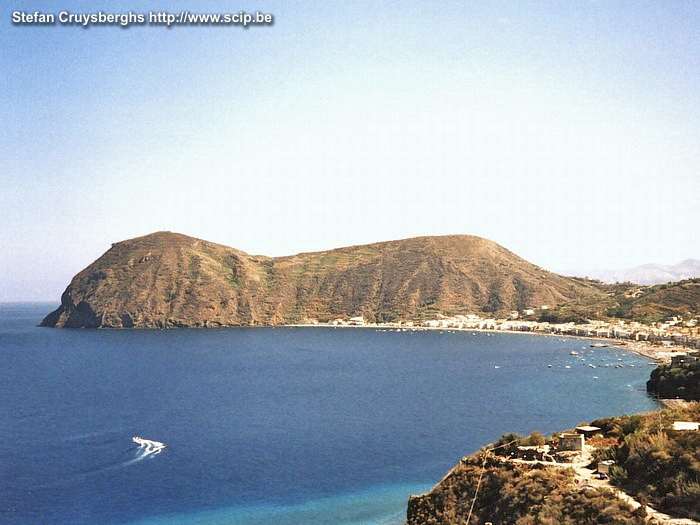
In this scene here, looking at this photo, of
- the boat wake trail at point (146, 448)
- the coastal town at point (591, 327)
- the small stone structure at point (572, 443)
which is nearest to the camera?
the small stone structure at point (572, 443)

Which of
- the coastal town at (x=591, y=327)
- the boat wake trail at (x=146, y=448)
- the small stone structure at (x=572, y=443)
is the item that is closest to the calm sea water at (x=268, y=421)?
the boat wake trail at (x=146, y=448)

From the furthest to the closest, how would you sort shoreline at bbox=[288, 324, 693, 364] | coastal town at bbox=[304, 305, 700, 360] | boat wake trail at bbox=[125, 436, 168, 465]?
coastal town at bbox=[304, 305, 700, 360]
shoreline at bbox=[288, 324, 693, 364]
boat wake trail at bbox=[125, 436, 168, 465]

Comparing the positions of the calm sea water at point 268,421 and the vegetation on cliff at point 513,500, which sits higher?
the vegetation on cliff at point 513,500

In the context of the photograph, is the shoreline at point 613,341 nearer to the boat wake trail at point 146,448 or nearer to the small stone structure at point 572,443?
the boat wake trail at point 146,448

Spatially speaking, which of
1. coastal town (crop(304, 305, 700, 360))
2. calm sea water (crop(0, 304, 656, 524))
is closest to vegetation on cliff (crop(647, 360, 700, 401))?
calm sea water (crop(0, 304, 656, 524))

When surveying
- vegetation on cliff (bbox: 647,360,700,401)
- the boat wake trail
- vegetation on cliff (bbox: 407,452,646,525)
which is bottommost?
the boat wake trail

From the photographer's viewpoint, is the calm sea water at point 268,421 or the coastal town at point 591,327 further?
the coastal town at point 591,327

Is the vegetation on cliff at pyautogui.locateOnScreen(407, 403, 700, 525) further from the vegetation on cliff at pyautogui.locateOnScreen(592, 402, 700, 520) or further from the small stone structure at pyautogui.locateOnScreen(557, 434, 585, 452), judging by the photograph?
the small stone structure at pyautogui.locateOnScreen(557, 434, 585, 452)

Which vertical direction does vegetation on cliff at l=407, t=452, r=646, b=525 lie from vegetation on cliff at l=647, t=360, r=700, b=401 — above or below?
above
